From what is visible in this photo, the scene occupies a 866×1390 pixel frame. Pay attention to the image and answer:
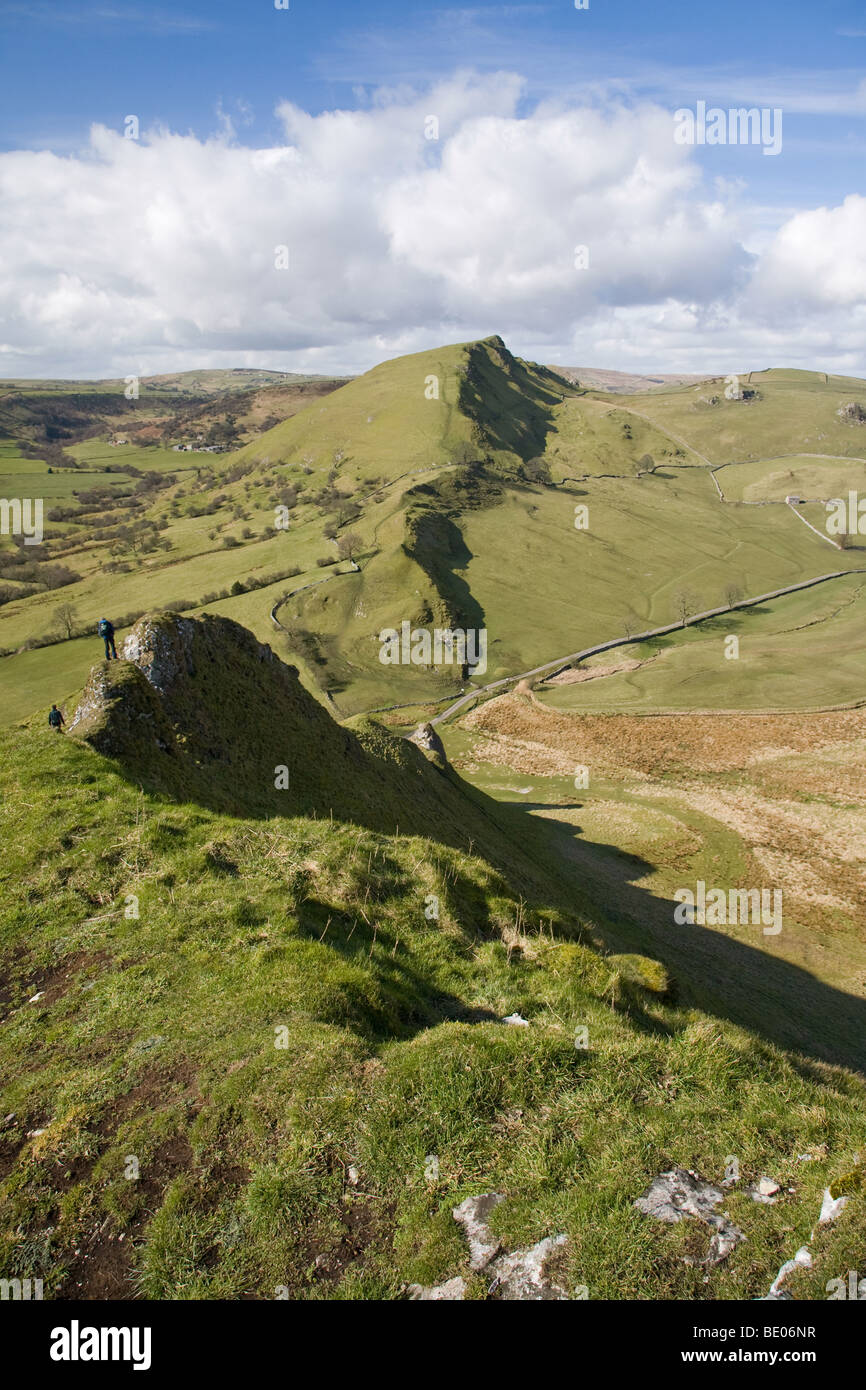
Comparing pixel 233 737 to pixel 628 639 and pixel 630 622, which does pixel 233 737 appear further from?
pixel 630 622

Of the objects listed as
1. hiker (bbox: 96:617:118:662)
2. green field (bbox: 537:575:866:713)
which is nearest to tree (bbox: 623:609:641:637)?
green field (bbox: 537:575:866:713)

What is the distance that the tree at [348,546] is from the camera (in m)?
149

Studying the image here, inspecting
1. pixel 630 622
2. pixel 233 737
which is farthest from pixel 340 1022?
pixel 630 622

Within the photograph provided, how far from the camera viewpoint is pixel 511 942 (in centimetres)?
1606

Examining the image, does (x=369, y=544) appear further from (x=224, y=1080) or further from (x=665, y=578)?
(x=224, y=1080)

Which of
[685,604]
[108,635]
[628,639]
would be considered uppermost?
[685,604]

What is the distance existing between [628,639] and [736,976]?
109310 mm

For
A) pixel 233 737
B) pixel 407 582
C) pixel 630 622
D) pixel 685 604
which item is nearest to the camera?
pixel 233 737

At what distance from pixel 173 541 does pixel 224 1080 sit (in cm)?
19168

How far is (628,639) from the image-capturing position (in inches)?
5364

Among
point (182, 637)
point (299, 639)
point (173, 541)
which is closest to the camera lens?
point (182, 637)

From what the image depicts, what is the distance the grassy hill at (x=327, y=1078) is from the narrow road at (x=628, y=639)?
83.7 meters

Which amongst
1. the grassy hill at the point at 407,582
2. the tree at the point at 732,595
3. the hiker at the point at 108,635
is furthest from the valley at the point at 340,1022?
the tree at the point at 732,595

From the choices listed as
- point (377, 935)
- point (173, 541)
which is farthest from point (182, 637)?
point (173, 541)
